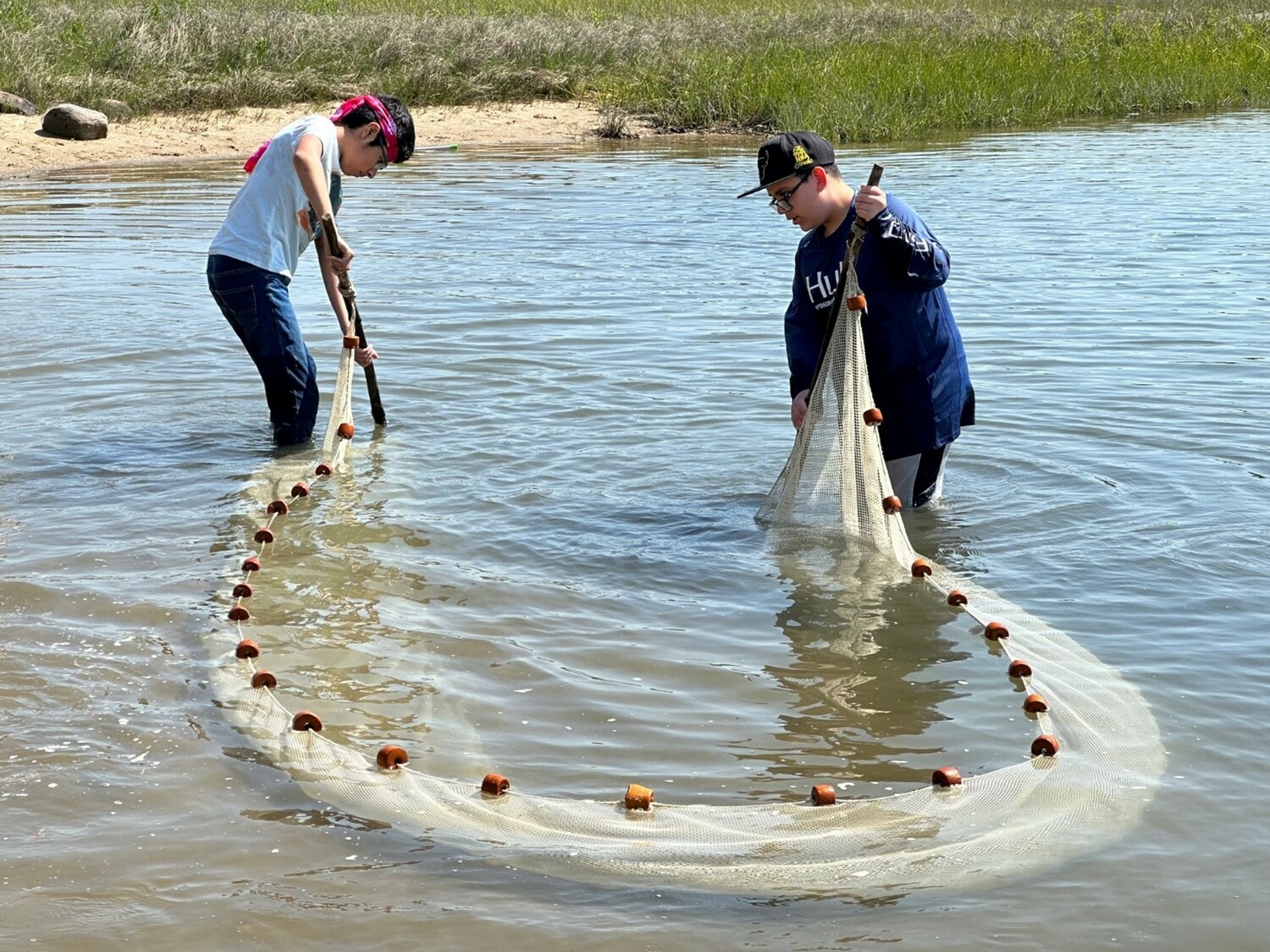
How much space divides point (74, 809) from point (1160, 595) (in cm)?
370

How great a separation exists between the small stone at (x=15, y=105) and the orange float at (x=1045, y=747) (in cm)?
1882

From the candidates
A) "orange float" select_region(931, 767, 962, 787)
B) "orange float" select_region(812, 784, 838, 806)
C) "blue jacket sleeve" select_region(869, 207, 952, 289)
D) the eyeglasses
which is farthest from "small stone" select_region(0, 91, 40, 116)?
"orange float" select_region(931, 767, 962, 787)

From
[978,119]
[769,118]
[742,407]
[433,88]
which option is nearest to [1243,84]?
[978,119]

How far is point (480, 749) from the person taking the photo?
426cm

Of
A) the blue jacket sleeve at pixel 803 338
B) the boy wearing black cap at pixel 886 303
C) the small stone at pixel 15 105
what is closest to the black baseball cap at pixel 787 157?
the boy wearing black cap at pixel 886 303

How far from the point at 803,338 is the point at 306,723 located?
2.52 metres

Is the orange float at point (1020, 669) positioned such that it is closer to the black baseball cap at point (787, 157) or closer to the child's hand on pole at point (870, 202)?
the child's hand on pole at point (870, 202)

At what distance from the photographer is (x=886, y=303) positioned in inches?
215

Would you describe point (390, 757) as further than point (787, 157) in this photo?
No

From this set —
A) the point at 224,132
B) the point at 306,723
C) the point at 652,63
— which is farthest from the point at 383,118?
the point at 652,63

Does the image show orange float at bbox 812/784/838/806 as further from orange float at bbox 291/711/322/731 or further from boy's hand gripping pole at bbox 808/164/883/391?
boy's hand gripping pole at bbox 808/164/883/391

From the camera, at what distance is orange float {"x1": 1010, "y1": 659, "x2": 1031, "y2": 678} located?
4.65m

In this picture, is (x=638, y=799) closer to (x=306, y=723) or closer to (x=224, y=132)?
(x=306, y=723)

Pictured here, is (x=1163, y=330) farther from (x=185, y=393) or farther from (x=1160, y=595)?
(x=185, y=393)
